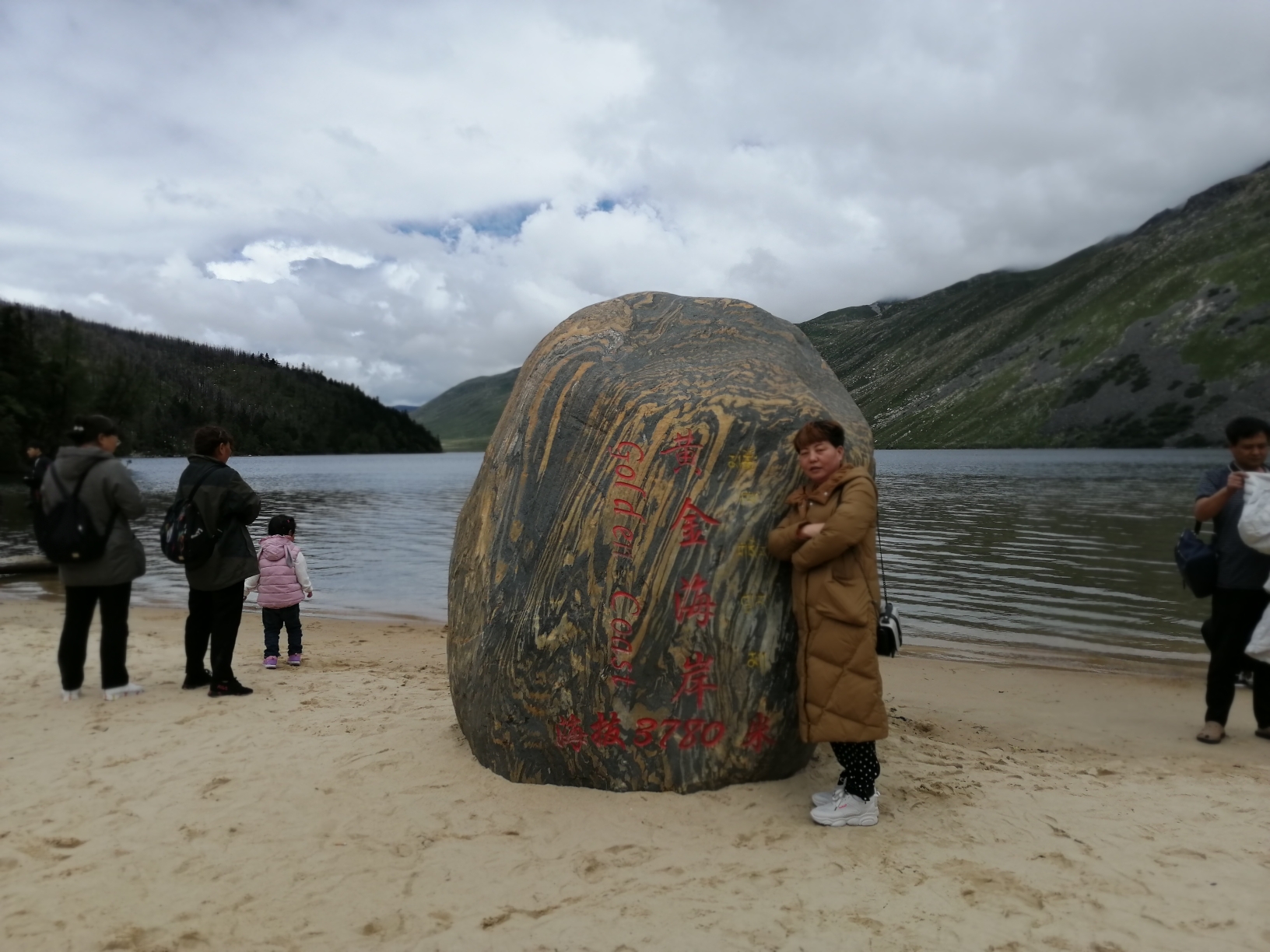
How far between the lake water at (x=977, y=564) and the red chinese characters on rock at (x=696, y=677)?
9011mm

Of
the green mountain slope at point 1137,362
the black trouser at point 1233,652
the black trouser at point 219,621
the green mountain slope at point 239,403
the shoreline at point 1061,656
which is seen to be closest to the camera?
the black trouser at point 1233,652

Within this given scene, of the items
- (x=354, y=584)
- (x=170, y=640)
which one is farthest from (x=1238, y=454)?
(x=354, y=584)

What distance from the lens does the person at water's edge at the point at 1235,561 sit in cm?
630

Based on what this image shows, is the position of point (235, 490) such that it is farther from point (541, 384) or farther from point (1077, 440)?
point (1077, 440)

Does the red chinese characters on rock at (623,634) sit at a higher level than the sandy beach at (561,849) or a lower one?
higher

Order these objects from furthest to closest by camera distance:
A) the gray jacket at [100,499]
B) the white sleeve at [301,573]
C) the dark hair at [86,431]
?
the white sleeve at [301,573]
the dark hair at [86,431]
the gray jacket at [100,499]

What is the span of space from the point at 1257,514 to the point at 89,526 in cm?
917

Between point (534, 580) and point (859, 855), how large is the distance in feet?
7.91

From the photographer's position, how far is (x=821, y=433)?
15.1 feet

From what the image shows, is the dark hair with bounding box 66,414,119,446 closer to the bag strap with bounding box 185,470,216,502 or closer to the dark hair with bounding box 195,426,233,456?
the dark hair with bounding box 195,426,233,456

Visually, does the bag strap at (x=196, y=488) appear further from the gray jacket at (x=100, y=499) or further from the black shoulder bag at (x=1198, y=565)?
the black shoulder bag at (x=1198, y=565)

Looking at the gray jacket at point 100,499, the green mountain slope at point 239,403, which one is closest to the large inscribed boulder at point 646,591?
the gray jacket at point 100,499

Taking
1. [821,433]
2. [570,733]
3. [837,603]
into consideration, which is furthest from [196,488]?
[837,603]

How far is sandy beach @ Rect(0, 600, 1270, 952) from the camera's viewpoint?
3.78m
